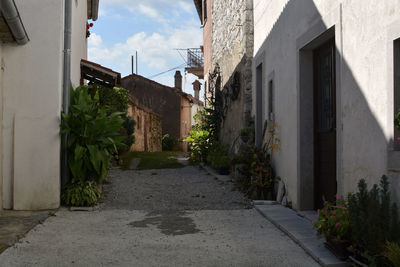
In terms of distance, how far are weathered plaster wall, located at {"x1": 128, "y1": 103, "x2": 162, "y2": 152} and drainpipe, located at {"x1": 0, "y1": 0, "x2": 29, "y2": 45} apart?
1185cm

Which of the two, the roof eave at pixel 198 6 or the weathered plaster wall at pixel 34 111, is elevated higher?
the roof eave at pixel 198 6

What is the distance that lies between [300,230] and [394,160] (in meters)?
1.59

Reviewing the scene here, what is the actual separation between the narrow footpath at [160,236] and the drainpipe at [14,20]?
245 centimetres

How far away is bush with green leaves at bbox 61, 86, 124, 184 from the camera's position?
616cm

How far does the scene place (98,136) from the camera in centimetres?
636

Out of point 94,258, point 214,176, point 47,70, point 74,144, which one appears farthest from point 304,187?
point 214,176

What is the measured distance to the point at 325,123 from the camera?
5.25 m

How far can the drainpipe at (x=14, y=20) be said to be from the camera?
465cm

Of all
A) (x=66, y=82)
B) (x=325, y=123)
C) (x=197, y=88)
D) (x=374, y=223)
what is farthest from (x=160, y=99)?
(x=374, y=223)

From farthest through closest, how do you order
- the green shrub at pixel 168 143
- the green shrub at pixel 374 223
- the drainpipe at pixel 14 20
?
the green shrub at pixel 168 143, the drainpipe at pixel 14 20, the green shrub at pixel 374 223

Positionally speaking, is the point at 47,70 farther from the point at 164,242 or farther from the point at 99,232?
the point at 164,242

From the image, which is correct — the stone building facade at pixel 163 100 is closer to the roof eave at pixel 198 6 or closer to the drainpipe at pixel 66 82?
the roof eave at pixel 198 6

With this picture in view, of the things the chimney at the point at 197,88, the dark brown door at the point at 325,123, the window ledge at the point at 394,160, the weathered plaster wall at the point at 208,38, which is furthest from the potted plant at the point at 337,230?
the chimney at the point at 197,88

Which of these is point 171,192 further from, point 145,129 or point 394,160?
point 145,129
